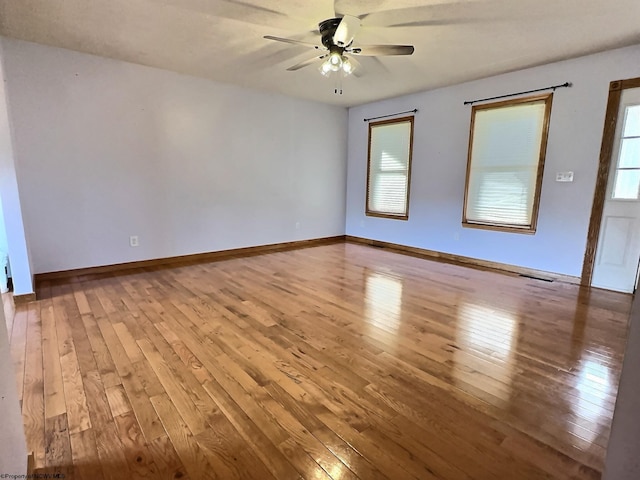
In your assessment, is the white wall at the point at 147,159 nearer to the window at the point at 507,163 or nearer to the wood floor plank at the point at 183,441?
the window at the point at 507,163

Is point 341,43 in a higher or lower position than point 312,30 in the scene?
lower

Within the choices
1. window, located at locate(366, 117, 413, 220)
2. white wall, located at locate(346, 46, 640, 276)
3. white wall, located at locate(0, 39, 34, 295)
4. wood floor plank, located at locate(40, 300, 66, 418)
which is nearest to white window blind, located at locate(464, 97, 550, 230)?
white wall, located at locate(346, 46, 640, 276)

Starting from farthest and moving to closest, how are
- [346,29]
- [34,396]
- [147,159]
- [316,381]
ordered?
[147,159] < [346,29] < [316,381] < [34,396]

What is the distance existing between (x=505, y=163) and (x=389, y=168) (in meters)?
1.87

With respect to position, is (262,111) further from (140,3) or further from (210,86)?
(140,3)

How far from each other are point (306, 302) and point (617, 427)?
240 centimetres

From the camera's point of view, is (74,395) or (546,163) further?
(546,163)

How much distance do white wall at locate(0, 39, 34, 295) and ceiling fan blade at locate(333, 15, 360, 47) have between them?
9.02ft

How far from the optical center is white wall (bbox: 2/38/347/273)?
11.5 feet

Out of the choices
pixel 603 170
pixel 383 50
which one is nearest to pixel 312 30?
pixel 383 50

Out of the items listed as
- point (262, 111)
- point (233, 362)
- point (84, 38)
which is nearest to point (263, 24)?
point (84, 38)

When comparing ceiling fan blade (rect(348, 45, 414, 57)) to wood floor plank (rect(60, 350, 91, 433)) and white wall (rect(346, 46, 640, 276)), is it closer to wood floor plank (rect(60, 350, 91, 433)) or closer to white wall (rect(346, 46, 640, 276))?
white wall (rect(346, 46, 640, 276))

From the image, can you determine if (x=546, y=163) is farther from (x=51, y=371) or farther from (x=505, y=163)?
(x=51, y=371)

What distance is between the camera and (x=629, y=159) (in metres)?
3.38
